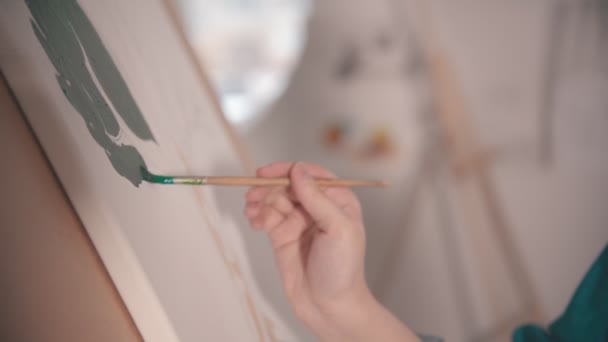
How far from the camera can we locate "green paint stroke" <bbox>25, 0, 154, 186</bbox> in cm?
30

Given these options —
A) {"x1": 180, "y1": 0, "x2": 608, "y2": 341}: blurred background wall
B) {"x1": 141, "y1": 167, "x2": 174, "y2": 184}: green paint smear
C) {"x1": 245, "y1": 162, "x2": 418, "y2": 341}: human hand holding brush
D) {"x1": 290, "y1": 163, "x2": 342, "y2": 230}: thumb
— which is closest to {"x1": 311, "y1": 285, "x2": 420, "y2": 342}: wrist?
{"x1": 245, "y1": 162, "x2": 418, "y2": 341}: human hand holding brush

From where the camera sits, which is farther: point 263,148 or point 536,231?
point 263,148

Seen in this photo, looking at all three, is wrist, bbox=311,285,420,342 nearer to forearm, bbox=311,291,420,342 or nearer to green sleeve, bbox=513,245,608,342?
forearm, bbox=311,291,420,342

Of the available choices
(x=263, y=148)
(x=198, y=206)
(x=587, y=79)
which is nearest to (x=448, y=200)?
(x=587, y=79)

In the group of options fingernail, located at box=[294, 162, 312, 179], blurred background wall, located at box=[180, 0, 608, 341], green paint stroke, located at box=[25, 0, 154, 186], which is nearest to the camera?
green paint stroke, located at box=[25, 0, 154, 186]

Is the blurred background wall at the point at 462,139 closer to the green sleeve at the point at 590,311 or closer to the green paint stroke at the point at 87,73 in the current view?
the green sleeve at the point at 590,311

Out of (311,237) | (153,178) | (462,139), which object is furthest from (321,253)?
(462,139)

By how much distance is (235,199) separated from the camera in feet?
1.77

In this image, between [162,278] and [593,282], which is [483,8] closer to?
[593,282]

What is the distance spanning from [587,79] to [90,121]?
44.0 inches

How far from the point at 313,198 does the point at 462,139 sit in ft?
3.11

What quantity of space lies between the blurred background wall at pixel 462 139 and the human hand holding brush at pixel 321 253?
25.5 inches

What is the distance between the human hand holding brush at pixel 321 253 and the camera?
1.35ft

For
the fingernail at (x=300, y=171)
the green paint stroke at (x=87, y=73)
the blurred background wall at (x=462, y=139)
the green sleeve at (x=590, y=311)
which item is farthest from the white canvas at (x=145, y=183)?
the blurred background wall at (x=462, y=139)
